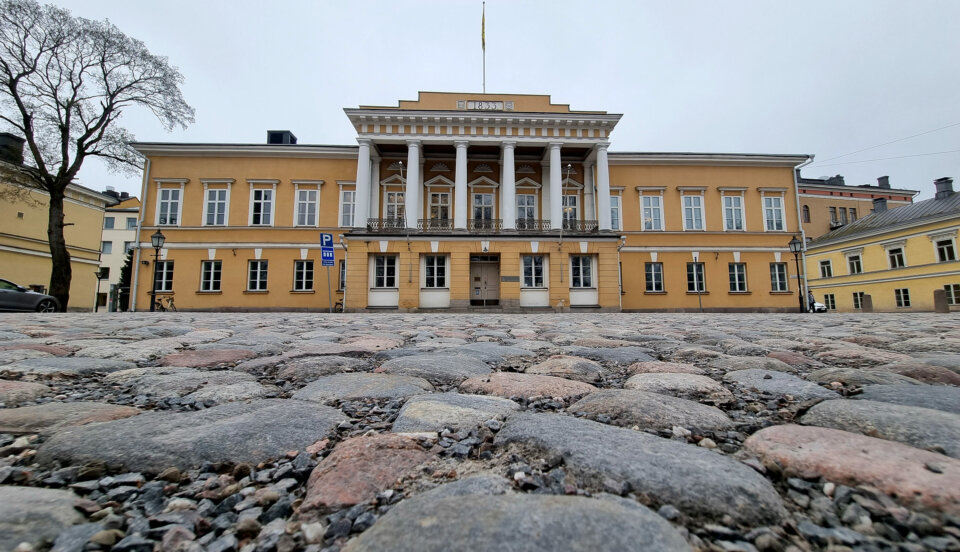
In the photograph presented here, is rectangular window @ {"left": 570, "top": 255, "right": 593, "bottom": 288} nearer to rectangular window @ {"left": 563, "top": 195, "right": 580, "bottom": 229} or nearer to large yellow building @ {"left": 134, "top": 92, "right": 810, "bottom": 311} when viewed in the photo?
large yellow building @ {"left": 134, "top": 92, "right": 810, "bottom": 311}

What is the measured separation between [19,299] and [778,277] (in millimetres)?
30827

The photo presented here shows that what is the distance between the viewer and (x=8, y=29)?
618 inches

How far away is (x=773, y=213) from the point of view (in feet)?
72.7

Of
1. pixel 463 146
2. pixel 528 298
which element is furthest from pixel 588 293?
pixel 463 146

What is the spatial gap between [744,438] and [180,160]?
26236mm

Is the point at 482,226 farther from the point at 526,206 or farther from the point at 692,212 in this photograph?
the point at 692,212

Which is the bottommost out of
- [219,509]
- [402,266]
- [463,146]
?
[219,509]

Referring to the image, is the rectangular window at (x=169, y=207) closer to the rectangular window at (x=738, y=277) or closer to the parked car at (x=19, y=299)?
the parked car at (x=19, y=299)

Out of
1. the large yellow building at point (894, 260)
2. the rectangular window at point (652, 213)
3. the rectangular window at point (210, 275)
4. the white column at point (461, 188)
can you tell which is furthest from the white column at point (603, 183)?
the rectangular window at point (210, 275)

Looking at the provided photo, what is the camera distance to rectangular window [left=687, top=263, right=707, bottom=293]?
→ 2134 cm

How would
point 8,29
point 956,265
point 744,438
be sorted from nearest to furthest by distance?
point 744,438
point 8,29
point 956,265

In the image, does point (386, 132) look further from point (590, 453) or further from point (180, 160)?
point (590, 453)

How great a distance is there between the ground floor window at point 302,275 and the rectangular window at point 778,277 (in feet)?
76.6

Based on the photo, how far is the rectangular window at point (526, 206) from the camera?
71.4ft
